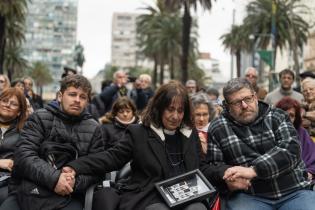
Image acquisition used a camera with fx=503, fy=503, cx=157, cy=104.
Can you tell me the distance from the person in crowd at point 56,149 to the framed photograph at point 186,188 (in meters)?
0.70

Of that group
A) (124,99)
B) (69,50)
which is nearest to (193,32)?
(124,99)

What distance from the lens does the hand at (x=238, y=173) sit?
3965 mm

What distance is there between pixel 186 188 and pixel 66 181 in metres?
0.95

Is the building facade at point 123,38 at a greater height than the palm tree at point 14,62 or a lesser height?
greater

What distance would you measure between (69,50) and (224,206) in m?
177

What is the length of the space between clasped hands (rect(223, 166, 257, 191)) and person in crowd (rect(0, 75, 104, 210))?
1.11 metres

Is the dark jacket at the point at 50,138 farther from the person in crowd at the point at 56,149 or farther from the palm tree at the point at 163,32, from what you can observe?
the palm tree at the point at 163,32

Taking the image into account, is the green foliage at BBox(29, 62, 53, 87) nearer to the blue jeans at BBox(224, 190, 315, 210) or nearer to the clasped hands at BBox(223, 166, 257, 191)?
the blue jeans at BBox(224, 190, 315, 210)

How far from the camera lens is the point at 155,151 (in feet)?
13.1

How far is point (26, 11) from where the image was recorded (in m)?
32.8

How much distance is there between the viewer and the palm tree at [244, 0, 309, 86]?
38.9 metres

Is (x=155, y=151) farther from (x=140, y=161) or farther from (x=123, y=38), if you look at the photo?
(x=123, y=38)

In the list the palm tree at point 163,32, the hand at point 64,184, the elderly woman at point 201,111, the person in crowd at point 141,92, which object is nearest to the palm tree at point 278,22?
the palm tree at point 163,32

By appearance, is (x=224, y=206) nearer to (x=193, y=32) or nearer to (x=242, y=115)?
(x=242, y=115)
